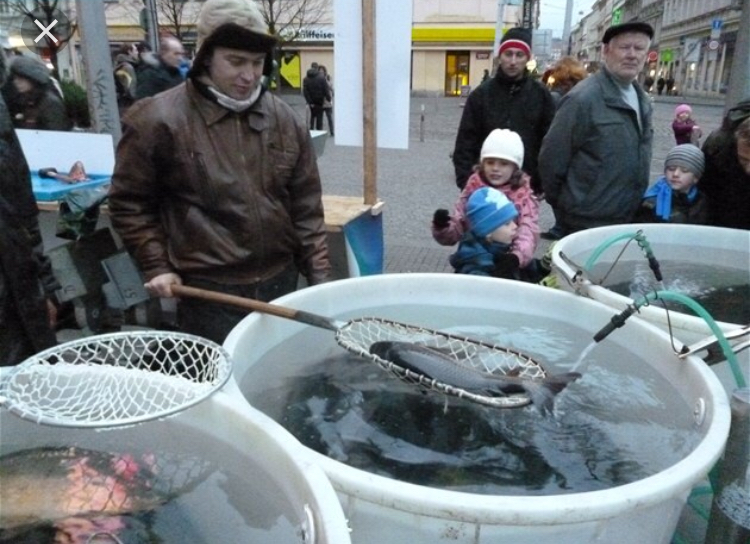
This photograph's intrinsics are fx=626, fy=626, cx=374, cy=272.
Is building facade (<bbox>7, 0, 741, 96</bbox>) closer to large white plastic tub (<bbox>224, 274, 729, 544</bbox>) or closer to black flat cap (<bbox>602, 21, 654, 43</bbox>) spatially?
black flat cap (<bbox>602, 21, 654, 43</bbox>)

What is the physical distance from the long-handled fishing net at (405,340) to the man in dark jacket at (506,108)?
243 cm

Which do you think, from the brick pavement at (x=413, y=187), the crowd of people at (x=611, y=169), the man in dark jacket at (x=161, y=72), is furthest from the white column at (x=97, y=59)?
the brick pavement at (x=413, y=187)

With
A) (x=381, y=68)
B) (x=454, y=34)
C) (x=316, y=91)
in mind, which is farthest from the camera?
(x=454, y=34)

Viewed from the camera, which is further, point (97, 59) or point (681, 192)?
point (97, 59)

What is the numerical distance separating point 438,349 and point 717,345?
0.84 m

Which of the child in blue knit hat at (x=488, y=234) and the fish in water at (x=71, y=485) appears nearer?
the fish in water at (x=71, y=485)

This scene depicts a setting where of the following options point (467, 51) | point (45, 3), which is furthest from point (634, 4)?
point (45, 3)

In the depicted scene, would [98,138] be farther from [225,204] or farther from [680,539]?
[680,539]

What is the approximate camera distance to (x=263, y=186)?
8.07 feet

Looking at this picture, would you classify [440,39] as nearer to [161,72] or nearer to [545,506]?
[161,72]

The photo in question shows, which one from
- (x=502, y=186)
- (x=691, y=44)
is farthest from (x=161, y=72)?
(x=691, y=44)

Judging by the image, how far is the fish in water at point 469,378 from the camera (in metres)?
1.79

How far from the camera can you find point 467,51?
37594mm

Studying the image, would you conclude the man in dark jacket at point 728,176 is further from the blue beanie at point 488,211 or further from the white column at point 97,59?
the white column at point 97,59
